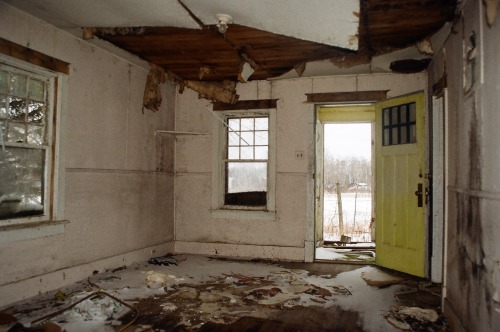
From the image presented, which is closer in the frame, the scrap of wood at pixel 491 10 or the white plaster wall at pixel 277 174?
the scrap of wood at pixel 491 10

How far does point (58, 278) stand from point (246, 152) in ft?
11.6

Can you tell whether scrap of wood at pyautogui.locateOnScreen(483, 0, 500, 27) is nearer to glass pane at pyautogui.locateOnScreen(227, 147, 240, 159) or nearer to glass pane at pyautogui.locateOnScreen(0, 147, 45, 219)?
glass pane at pyautogui.locateOnScreen(0, 147, 45, 219)

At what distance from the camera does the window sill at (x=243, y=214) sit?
6.19 meters

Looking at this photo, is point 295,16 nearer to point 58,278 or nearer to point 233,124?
point 233,124

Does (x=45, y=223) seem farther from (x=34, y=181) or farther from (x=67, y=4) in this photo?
(x=67, y=4)

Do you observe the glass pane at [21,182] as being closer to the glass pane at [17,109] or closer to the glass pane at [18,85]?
the glass pane at [17,109]

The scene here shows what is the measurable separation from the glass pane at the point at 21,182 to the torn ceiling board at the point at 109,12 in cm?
148

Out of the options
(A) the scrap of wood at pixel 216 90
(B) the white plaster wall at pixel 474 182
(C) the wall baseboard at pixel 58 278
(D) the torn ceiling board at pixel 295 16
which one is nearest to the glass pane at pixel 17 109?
(C) the wall baseboard at pixel 58 278

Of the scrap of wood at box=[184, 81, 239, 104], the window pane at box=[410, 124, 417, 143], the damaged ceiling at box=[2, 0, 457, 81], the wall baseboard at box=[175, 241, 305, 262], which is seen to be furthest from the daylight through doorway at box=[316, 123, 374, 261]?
the damaged ceiling at box=[2, 0, 457, 81]

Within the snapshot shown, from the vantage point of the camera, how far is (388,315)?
3.58 meters

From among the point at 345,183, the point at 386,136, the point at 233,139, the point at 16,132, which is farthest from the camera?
the point at 345,183

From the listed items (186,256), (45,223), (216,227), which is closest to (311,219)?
(216,227)

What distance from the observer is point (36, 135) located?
4.05m

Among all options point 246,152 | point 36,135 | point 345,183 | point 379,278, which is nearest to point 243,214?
point 246,152
